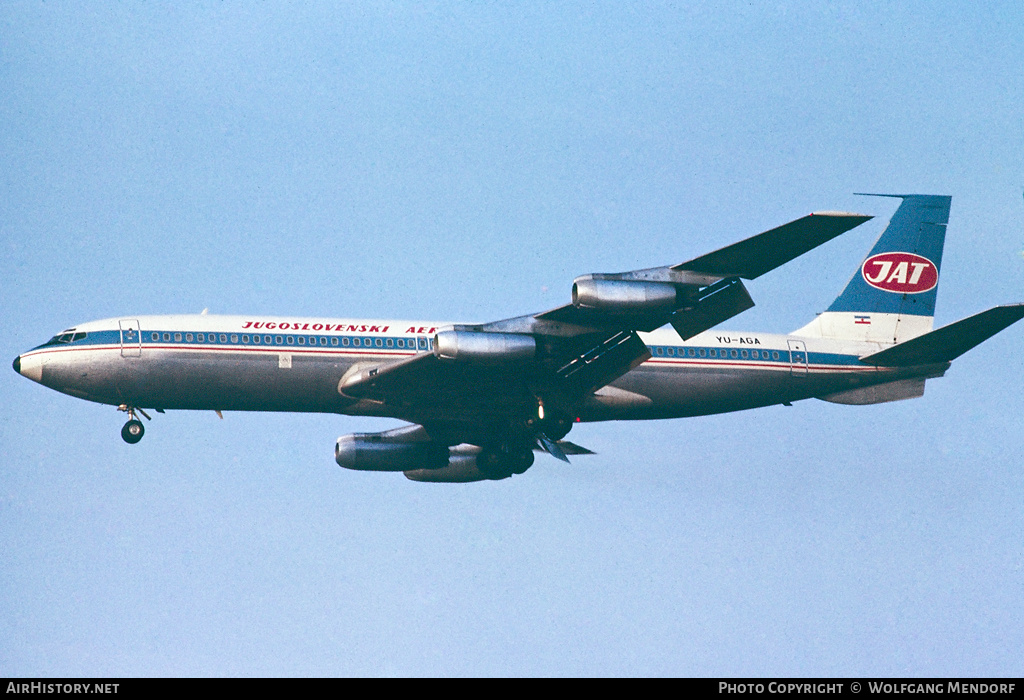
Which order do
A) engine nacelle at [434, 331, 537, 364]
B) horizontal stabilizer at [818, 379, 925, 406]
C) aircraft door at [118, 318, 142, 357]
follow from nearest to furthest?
engine nacelle at [434, 331, 537, 364] < aircraft door at [118, 318, 142, 357] < horizontal stabilizer at [818, 379, 925, 406]

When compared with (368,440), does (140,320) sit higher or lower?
higher

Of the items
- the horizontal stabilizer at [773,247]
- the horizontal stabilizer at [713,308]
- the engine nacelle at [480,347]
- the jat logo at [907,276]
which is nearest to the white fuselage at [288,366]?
the engine nacelle at [480,347]

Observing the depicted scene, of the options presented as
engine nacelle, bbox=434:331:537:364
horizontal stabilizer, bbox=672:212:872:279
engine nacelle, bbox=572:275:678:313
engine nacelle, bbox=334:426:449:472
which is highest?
horizontal stabilizer, bbox=672:212:872:279

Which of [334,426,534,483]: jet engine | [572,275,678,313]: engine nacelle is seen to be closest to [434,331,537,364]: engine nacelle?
[572,275,678,313]: engine nacelle

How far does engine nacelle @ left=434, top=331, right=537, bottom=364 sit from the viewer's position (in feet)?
120

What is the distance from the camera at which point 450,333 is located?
36.8 meters

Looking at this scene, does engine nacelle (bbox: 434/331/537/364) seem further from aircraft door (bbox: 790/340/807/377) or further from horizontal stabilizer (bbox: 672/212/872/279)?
aircraft door (bbox: 790/340/807/377)

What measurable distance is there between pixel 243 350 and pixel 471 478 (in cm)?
1117

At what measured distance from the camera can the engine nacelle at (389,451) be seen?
45.0 metres

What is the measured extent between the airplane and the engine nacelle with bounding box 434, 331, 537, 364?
42mm

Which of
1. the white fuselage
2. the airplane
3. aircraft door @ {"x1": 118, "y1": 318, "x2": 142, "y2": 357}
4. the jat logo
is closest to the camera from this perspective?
the airplane

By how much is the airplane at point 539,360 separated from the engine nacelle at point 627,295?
4 centimetres
